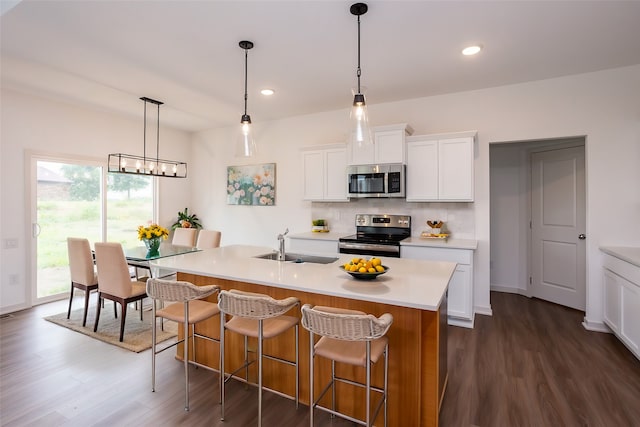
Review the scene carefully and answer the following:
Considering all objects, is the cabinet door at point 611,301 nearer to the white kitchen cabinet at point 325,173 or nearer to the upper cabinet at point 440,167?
the upper cabinet at point 440,167

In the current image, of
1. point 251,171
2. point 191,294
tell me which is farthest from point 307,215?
point 191,294

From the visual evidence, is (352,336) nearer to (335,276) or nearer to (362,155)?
→ (335,276)

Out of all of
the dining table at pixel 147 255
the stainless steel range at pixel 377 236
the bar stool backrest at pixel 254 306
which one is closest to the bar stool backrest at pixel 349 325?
the bar stool backrest at pixel 254 306

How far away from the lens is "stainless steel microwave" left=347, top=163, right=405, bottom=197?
13.0 ft

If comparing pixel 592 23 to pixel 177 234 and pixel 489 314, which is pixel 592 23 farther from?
pixel 177 234

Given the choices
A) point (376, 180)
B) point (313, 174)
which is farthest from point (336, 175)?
point (376, 180)

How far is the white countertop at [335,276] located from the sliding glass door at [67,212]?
2.86m

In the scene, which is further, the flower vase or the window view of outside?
the window view of outside

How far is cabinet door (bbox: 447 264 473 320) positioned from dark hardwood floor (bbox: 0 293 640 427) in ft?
0.63

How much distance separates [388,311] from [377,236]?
233 centimetres

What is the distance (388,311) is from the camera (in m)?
1.94

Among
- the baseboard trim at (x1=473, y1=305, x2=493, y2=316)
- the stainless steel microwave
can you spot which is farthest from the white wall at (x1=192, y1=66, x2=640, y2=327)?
the stainless steel microwave

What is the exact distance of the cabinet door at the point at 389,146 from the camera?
3.92 m

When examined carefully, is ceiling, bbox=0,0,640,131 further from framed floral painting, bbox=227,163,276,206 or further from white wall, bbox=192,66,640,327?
framed floral painting, bbox=227,163,276,206
